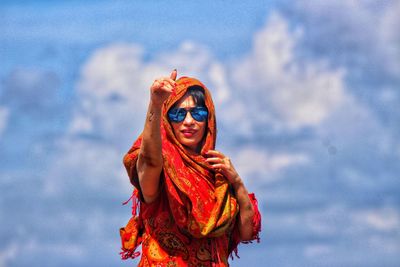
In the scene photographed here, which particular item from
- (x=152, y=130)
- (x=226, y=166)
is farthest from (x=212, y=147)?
(x=152, y=130)

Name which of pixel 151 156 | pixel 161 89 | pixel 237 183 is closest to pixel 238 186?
pixel 237 183

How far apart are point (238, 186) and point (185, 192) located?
671 millimetres

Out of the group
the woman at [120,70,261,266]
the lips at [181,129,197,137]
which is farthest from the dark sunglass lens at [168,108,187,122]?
the lips at [181,129,197,137]

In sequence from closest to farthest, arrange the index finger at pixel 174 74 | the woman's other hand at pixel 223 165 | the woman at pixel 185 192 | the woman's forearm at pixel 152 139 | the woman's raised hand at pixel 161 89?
1. the woman's raised hand at pixel 161 89
2. the woman's forearm at pixel 152 139
3. the index finger at pixel 174 74
4. the woman at pixel 185 192
5. the woman's other hand at pixel 223 165

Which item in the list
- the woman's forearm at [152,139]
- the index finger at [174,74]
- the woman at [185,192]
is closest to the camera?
the woman's forearm at [152,139]

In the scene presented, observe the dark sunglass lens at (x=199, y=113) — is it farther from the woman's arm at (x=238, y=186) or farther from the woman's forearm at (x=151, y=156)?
the woman's forearm at (x=151, y=156)

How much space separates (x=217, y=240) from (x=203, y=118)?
1217mm

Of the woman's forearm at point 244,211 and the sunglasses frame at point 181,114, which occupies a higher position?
the sunglasses frame at point 181,114

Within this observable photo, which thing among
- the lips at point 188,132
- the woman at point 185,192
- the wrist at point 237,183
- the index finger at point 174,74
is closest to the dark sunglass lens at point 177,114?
the woman at point 185,192

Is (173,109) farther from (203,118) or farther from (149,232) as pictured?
(149,232)

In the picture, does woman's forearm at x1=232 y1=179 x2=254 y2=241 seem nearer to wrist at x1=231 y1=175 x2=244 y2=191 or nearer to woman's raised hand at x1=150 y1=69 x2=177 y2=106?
wrist at x1=231 y1=175 x2=244 y2=191

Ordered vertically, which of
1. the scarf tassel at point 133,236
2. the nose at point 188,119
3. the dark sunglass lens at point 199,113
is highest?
the dark sunglass lens at point 199,113

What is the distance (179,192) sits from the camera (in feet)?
36.1

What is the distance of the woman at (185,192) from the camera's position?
36.1 feet
